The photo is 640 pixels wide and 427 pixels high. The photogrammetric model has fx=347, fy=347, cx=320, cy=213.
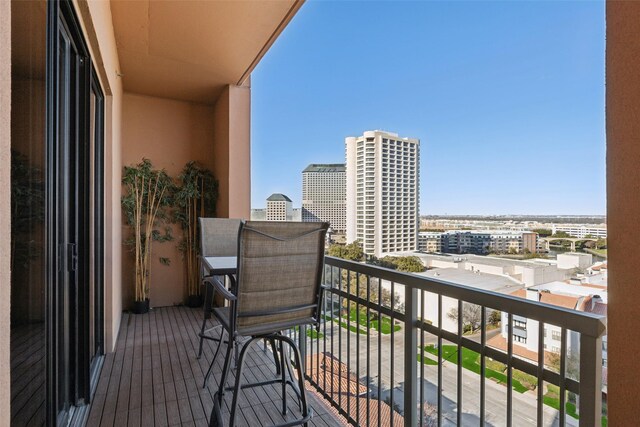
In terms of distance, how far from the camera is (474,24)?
14.2 feet

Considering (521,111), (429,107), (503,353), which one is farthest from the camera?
(429,107)

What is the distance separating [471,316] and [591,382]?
17.1 inches

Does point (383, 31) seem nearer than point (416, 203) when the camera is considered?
No

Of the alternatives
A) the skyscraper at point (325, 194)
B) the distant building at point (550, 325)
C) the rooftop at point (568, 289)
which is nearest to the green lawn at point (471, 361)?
the distant building at point (550, 325)

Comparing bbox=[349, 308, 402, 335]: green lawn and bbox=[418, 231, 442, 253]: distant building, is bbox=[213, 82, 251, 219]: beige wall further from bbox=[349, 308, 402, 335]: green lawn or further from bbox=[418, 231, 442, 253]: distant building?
bbox=[418, 231, 442, 253]: distant building

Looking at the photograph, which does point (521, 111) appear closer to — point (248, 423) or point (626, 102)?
point (626, 102)

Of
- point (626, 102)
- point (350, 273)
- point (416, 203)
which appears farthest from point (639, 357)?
point (416, 203)

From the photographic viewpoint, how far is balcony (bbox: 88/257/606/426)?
1058mm

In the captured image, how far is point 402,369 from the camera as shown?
1729mm

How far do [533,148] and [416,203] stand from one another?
47.3 inches

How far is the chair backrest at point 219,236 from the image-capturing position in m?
3.23
